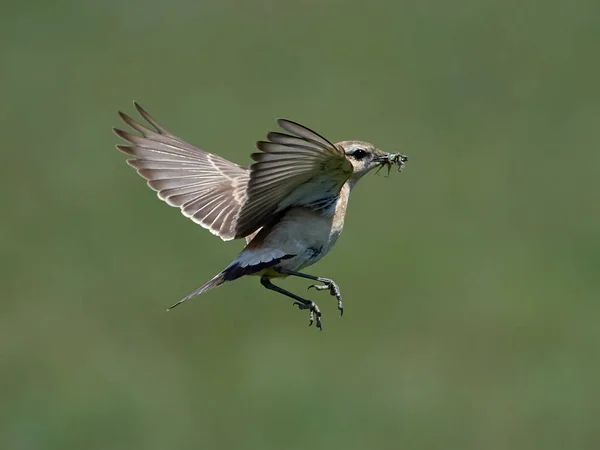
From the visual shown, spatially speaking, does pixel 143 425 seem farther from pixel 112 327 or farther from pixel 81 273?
pixel 81 273

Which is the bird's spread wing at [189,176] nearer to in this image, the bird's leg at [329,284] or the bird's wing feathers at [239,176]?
the bird's wing feathers at [239,176]

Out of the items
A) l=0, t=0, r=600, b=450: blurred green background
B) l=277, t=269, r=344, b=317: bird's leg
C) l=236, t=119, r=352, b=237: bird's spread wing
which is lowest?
l=277, t=269, r=344, b=317: bird's leg

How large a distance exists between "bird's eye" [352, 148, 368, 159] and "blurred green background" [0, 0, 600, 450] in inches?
284

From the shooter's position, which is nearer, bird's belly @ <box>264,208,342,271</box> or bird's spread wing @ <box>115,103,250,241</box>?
bird's belly @ <box>264,208,342,271</box>

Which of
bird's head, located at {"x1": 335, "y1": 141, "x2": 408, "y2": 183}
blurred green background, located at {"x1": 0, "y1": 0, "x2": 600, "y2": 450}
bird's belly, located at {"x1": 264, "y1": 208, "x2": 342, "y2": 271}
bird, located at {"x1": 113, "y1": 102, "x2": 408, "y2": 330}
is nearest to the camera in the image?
bird, located at {"x1": 113, "y1": 102, "x2": 408, "y2": 330}

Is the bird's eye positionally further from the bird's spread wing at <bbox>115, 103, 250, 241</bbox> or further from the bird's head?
the bird's spread wing at <bbox>115, 103, 250, 241</bbox>

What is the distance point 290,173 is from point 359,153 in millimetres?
722

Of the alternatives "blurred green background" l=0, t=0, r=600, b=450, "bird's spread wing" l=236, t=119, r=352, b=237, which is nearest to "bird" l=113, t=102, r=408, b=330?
"bird's spread wing" l=236, t=119, r=352, b=237

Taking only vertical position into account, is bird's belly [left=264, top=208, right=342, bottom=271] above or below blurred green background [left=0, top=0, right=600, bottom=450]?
below

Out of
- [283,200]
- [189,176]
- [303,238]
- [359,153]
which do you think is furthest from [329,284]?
[189,176]

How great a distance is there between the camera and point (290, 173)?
19.4ft

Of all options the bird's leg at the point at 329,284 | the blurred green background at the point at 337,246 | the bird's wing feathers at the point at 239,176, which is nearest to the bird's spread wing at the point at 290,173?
the bird's wing feathers at the point at 239,176

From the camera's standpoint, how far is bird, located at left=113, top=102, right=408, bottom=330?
5.77 meters

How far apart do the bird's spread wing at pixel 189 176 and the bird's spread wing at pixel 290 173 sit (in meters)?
0.37
